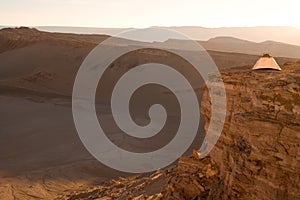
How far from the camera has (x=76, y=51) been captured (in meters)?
30.2

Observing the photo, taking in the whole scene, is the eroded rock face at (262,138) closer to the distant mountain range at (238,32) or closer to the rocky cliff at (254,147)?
the rocky cliff at (254,147)

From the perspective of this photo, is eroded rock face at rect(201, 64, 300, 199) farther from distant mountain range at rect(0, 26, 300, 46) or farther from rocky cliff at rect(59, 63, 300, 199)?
distant mountain range at rect(0, 26, 300, 46)

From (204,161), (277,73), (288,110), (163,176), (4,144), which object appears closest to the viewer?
(288,110)

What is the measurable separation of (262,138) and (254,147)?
0.17 meters

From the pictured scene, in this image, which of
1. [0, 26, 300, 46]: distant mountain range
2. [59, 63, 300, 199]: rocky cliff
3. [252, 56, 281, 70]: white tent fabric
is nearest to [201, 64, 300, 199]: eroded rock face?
[59, 63, 300, 199]: rocky cliff

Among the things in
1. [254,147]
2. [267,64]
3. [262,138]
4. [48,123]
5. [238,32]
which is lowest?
[48,123]

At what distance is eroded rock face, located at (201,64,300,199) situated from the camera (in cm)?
466

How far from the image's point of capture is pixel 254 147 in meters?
5.00

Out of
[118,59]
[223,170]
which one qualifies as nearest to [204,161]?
[223,170]

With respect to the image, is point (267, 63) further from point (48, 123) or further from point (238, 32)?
point (238, 32)

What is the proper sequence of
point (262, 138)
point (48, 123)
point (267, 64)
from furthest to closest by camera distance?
point (48, 123) → point (267, 64) → point (262, 138)

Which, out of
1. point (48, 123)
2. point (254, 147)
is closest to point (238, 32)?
point (48, 123)

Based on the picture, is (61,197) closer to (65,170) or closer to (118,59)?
(65,170)

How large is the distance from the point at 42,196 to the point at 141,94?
1270cm
